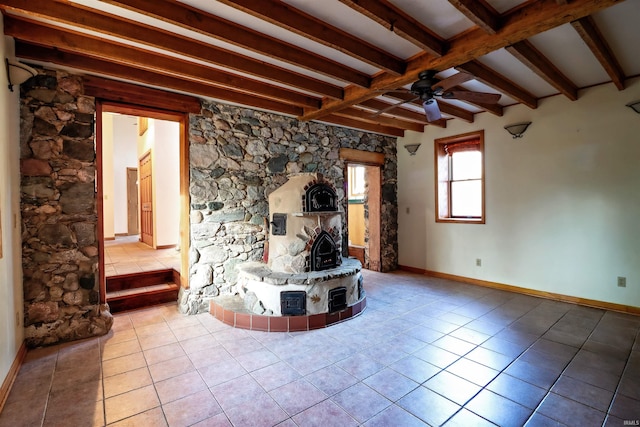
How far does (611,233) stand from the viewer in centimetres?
365

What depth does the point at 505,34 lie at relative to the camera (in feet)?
7.29

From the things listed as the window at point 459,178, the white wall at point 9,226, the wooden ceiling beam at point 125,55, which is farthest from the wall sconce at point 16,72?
the window at point 459,178

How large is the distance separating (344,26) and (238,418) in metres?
2.93

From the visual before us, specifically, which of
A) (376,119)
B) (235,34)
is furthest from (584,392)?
(376,119)

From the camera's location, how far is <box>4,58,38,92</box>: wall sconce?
2273 millimetres

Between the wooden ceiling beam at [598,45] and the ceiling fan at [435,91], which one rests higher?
the wooden ceiling beam at [598,45]

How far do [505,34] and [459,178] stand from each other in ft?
11.0

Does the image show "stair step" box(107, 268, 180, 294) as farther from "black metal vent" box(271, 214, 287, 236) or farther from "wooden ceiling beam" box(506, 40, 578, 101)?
"wooden ceiling beam" box(506, 40, 578, 101)

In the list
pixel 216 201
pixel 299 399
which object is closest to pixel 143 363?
pixel 299 399

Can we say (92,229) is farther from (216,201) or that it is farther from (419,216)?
(419,216)

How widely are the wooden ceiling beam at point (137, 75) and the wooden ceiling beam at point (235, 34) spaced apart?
124 centimetres

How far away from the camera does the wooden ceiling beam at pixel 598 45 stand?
2322mm

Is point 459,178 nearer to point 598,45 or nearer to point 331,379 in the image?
point 598,45

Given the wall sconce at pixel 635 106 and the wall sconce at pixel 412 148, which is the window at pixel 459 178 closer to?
the wall sconce at pixel 412 148
